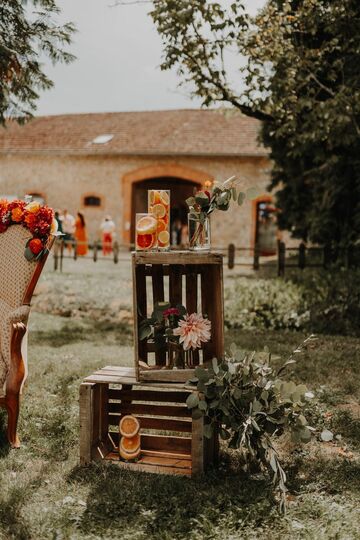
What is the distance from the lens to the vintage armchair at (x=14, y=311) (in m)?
3.86

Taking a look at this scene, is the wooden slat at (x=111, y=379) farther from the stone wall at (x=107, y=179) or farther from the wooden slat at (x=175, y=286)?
the stone wall at (x=107, y=179)

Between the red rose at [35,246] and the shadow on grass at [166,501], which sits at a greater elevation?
the red rose at [35,246]

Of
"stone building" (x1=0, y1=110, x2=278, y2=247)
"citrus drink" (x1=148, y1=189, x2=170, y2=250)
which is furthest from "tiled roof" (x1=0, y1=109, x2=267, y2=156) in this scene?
"citrus drink" (x1=148, y1=189, x2=170, y2=250)

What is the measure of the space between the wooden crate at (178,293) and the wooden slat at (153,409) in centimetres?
28

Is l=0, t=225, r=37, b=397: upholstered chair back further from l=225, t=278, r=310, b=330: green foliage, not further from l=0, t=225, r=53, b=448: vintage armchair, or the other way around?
l=225, t=278, r=310, b=330: green foliage

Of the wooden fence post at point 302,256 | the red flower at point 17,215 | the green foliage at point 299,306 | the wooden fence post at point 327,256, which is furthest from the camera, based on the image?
the wooden fence post at point 302,256

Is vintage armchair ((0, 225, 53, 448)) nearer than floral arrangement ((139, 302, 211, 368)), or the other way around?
floral arrangement ((139, 302, 211, 368))

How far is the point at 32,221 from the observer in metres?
4.15

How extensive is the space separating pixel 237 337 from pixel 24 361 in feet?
12.2

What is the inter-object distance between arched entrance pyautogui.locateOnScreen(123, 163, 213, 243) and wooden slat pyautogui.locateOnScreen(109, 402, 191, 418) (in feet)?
56.1

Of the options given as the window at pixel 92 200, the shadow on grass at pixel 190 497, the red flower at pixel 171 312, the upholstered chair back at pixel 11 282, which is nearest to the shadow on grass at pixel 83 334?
the upholstered chair back at pixel 11 282

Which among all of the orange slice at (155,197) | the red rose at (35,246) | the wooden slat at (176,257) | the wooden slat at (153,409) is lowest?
the wooden slat at (153,409)

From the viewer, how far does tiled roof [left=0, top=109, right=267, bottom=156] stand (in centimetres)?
2042

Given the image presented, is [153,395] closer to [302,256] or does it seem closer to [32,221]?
[32,221]
